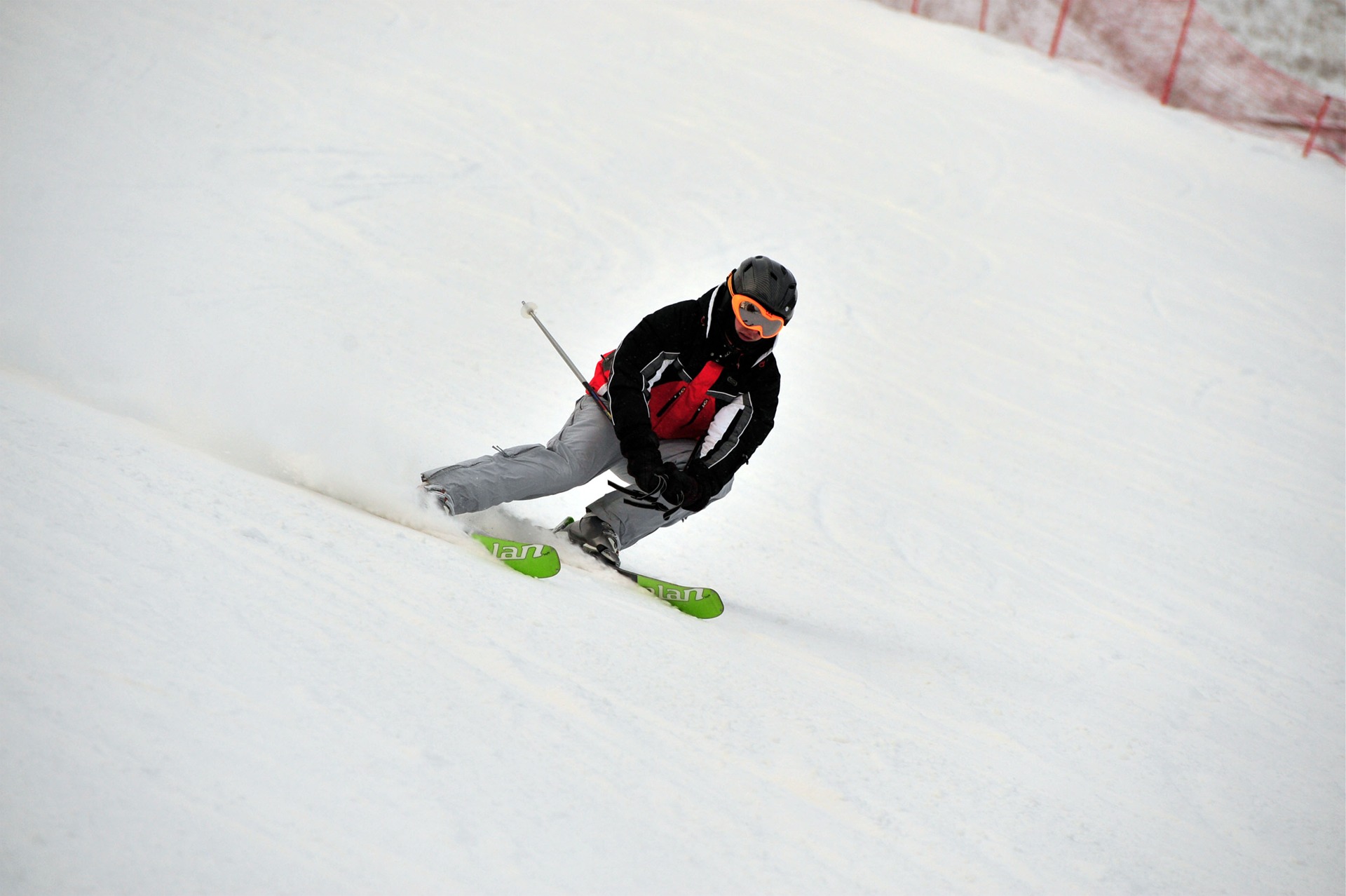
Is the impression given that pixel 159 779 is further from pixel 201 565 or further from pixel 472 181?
pixel 472 181

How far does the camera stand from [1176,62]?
13664 millimetres

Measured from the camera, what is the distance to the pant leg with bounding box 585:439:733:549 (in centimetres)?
400

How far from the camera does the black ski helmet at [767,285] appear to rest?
362 centimetres

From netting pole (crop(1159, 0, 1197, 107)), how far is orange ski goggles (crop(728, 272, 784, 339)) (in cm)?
1238

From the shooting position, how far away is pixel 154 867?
1645 mm

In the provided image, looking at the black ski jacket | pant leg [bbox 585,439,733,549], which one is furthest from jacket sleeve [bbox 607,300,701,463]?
pant leg [bbox 585,439,733,549]

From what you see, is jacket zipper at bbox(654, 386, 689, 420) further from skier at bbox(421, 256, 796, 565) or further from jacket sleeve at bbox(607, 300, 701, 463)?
jacket sleeve at bbox(607, 300, 701, 463)

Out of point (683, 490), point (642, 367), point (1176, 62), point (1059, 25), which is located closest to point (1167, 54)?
point (1176, 62)

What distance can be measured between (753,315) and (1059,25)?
42.2ft

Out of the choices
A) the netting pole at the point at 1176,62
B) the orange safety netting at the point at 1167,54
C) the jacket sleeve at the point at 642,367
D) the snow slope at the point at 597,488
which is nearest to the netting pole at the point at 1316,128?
the orange safety netting at the point at 1167,54

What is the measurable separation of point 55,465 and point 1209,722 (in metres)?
4.53

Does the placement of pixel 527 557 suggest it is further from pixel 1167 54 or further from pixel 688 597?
pixel 1167 54

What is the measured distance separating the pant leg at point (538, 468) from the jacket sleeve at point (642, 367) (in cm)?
Result: 17

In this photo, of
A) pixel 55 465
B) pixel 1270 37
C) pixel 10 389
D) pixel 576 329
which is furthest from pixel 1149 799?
pixel 1270 37
